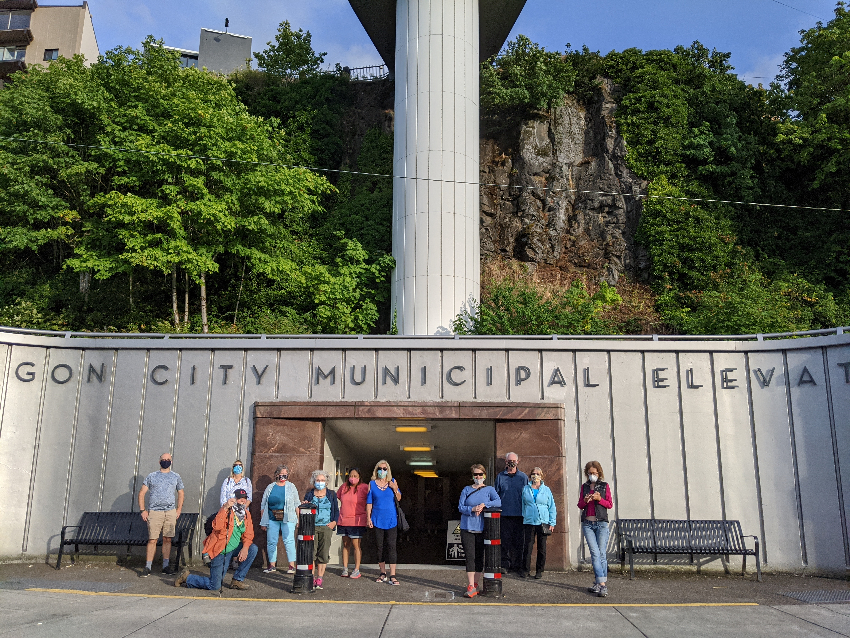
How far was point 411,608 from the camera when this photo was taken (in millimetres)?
8266

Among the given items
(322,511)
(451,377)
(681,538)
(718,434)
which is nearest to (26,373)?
(322,511)

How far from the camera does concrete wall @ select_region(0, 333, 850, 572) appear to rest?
1182cm

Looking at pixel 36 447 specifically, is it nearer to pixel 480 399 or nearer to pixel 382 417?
pixel 382 417

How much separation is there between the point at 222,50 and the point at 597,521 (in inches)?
1675

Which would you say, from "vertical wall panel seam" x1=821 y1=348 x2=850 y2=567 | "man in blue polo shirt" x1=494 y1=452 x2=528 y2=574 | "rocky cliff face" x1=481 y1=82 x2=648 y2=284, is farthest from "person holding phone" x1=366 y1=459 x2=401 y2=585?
"rocky cliff face" x1=481 y1=82 x2=648 y2=284

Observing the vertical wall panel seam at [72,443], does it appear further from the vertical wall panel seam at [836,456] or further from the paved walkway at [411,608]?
the vertical wall panel seam at [836,456]

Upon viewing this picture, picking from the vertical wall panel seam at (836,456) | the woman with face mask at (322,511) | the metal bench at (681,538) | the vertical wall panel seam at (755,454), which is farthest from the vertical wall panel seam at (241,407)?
the vertical wall panel seam at (836,456)

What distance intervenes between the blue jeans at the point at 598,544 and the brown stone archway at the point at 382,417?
2.29m

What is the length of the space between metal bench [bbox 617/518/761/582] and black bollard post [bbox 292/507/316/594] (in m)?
4.98

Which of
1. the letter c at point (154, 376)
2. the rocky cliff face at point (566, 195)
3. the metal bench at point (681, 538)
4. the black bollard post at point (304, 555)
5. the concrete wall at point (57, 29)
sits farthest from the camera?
the concrete wall at point (57, 29)

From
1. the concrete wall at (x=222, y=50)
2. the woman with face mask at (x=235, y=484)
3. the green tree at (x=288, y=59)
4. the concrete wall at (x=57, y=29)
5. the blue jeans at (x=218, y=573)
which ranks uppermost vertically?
the concrete wall at (x=57, y=29)

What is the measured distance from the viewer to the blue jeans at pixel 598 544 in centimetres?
930

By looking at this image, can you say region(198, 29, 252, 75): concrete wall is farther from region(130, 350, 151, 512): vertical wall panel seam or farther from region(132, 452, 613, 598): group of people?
region(132, 452, 613, 598): group of people

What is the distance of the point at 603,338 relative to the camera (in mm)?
12680
